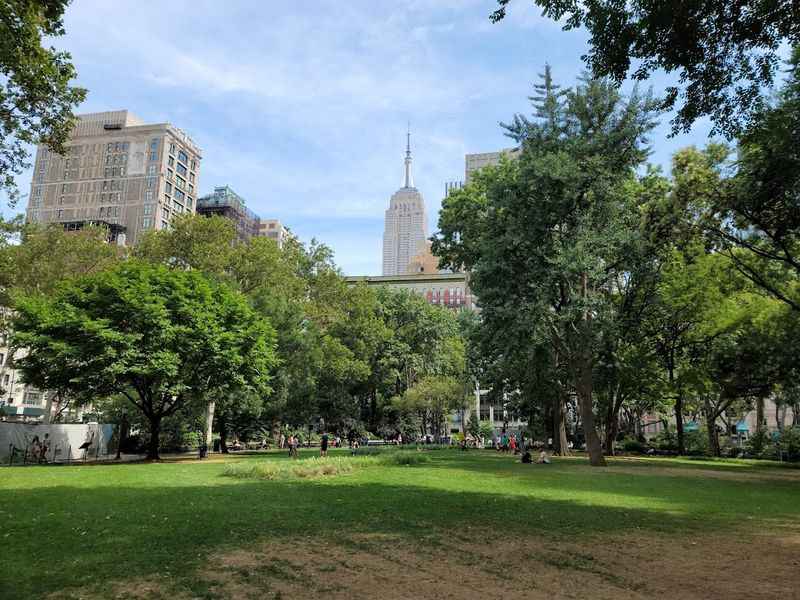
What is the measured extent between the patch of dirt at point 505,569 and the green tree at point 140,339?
22681 millimetres

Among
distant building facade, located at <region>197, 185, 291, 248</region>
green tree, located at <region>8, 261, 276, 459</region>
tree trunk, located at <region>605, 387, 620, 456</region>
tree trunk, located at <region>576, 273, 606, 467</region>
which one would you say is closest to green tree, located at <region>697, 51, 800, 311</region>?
tree trunk, located at <region>576, 273, 606, 467</region>

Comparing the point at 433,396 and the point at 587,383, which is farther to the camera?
the point at 433,396

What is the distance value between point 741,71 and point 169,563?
12.0m

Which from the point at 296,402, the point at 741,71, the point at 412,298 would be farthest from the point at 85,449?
the point at 412,298

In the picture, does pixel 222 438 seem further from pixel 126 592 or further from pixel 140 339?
pixel 126 592

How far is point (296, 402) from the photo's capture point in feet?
180

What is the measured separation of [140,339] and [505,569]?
85.4 feet

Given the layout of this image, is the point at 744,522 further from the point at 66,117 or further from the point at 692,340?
the point at 692,340

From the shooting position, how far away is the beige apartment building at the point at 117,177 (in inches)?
4550

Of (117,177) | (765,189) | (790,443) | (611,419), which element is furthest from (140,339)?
(117,177)

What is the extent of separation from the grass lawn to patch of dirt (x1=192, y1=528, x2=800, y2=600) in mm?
33

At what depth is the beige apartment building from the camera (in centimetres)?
11556

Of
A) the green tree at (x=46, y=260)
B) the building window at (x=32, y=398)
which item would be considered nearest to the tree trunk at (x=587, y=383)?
the green tree at (x=46, y=260)

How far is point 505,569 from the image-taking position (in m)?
7.82
